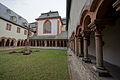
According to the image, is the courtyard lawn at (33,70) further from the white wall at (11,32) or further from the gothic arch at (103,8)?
the white wall at (11,32)

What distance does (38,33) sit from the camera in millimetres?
20891

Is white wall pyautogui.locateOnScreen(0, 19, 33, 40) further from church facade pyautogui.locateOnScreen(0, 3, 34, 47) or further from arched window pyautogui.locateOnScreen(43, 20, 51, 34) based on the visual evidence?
arched window pyautogui.locateOnScreen(43, 20, 51, 34)

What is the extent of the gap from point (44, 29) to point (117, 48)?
19.7 meters

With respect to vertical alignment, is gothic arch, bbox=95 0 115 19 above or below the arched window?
below

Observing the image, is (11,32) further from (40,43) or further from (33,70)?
(33,70)

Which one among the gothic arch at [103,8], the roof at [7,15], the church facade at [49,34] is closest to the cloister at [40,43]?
the church facade at [49,34]

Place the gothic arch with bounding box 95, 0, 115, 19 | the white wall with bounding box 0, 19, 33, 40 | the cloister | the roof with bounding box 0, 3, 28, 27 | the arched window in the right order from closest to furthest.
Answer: the gothic arch with bounding box 95, 0, 115, 19, the white wall with bounding box 0, 19, 33, 40, the roof with bounding box 0, 3, 28, 27, the cloister, the arched window

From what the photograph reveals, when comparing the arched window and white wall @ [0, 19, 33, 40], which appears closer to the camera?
white wall @ [0, 19, 33, 40]

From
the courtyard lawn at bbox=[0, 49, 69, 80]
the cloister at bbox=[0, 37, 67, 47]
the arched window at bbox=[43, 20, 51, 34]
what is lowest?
the courtyard lawn at bbox=[0, 49, 69, 80]

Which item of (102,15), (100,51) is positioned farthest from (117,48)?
(102,15)

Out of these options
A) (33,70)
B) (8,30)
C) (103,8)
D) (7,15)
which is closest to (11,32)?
(8,30)

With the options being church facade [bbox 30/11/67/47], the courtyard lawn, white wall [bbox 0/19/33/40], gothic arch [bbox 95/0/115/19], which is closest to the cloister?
church facade [bbox 30/11/67/47]

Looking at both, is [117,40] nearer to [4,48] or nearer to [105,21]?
[105,21]

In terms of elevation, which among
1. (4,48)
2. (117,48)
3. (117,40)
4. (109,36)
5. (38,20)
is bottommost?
(4,48)
